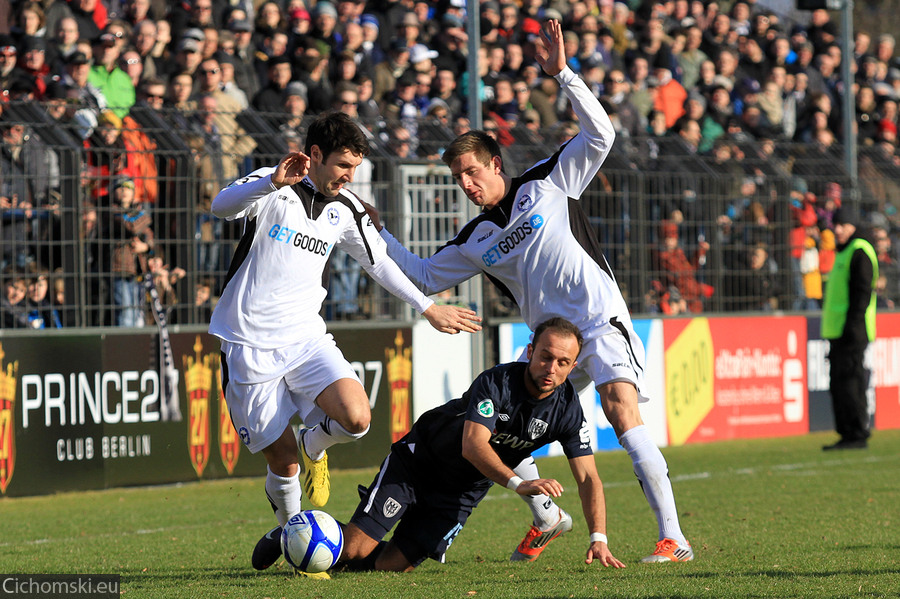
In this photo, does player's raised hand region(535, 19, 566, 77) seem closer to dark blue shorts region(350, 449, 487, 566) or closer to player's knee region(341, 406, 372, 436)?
player's knee region(341, 406, 372, 436)

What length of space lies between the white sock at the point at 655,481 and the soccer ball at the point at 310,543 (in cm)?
156

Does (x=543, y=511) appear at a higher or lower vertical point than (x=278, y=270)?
lower

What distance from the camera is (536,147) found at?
13.3 metres

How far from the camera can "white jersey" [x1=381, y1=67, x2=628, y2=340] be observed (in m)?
6.77

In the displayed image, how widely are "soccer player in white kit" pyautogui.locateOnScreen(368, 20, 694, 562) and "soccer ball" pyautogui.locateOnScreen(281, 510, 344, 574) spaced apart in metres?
1.04

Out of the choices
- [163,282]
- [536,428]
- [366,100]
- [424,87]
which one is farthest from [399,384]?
[536,428]

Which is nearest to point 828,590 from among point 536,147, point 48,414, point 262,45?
point 48,414

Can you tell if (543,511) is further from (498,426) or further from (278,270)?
(278,270)

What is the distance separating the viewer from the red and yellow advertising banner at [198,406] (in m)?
11.1

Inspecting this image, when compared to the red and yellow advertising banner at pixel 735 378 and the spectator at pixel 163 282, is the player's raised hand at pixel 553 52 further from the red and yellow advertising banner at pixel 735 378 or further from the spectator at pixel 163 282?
the red and yellow advertising banner at pixel 735 378

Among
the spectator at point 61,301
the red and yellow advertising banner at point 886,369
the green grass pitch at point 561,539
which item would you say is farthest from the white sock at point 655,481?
the red and yellow advertising banner at point 886,369

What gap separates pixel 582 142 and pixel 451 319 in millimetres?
1155

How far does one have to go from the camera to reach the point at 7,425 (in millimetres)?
10055

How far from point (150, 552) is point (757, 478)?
18.8 ft
